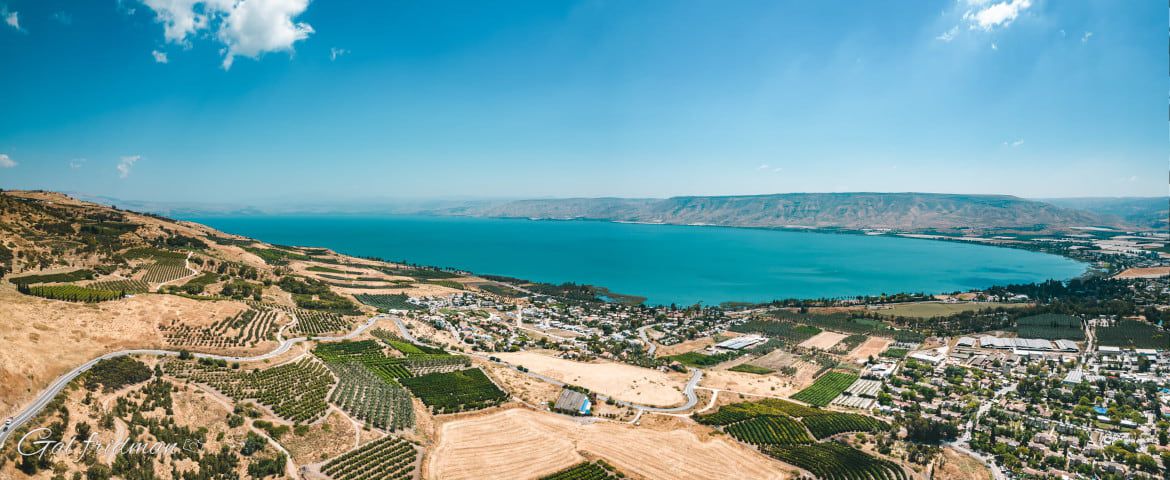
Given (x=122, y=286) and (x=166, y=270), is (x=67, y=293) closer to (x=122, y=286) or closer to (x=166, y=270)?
(x=122, y=286)

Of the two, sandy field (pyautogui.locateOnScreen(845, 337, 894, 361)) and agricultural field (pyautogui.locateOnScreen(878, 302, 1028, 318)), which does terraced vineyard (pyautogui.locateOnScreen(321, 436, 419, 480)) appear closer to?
sandy field (pyautogui.locateOnScreen(845, 337, 894, 361))

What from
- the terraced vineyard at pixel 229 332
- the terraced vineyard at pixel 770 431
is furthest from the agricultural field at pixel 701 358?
the terraced vineyard at pixel 229 332

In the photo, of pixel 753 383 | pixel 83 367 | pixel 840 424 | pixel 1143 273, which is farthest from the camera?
pixel 1143 273

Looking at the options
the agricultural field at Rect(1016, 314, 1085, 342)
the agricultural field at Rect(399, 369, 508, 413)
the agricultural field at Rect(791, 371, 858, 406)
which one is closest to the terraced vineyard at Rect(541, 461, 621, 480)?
the agricultural field at Rect(399, 369, 508, 413)

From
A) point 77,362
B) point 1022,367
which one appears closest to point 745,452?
point 77,362

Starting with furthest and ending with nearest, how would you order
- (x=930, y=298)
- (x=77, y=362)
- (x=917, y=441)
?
(x=930, y=298), (x=917, y=441), (x=77, y=362)

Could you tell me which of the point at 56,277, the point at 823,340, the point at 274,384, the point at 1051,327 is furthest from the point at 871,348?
the point at 56,277

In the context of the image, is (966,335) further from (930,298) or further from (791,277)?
(791,277)

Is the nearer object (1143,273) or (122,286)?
(122,286)
